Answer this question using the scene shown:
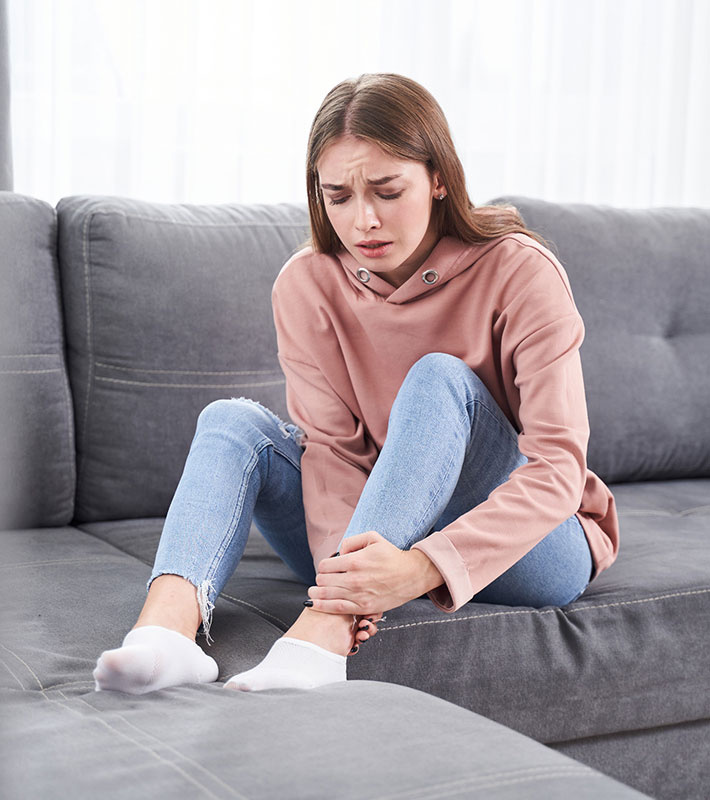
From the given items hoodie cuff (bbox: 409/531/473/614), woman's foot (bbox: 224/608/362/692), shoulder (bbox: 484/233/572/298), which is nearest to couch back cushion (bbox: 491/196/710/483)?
shoulder (bbox: 484/233/572/298)

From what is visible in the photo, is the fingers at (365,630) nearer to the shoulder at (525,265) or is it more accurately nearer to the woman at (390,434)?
the woman at (390,434)

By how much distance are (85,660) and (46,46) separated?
4.76 ft

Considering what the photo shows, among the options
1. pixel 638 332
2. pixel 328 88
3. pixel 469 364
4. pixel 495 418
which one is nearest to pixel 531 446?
pixel 495 418

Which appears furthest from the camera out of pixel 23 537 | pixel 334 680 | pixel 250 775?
pixel 23 537

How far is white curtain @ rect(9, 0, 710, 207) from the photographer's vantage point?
6.88ft

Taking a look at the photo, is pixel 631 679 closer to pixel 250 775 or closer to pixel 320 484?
pixel 320 484

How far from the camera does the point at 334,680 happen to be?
1.03m

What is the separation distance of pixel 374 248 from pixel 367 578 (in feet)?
1.47

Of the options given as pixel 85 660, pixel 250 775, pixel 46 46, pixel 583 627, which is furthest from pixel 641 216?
pixel 250 775

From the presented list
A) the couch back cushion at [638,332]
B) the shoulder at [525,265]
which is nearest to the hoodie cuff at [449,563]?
the shoulder at [525,265]

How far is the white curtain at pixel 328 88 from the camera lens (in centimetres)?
210

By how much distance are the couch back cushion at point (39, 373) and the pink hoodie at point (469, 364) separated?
0.43 m

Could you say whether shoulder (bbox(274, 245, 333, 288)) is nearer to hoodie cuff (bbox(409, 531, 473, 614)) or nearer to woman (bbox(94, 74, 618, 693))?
woman (bbox(94, 74, 618, 693))

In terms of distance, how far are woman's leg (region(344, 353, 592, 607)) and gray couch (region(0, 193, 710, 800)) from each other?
5 cm
